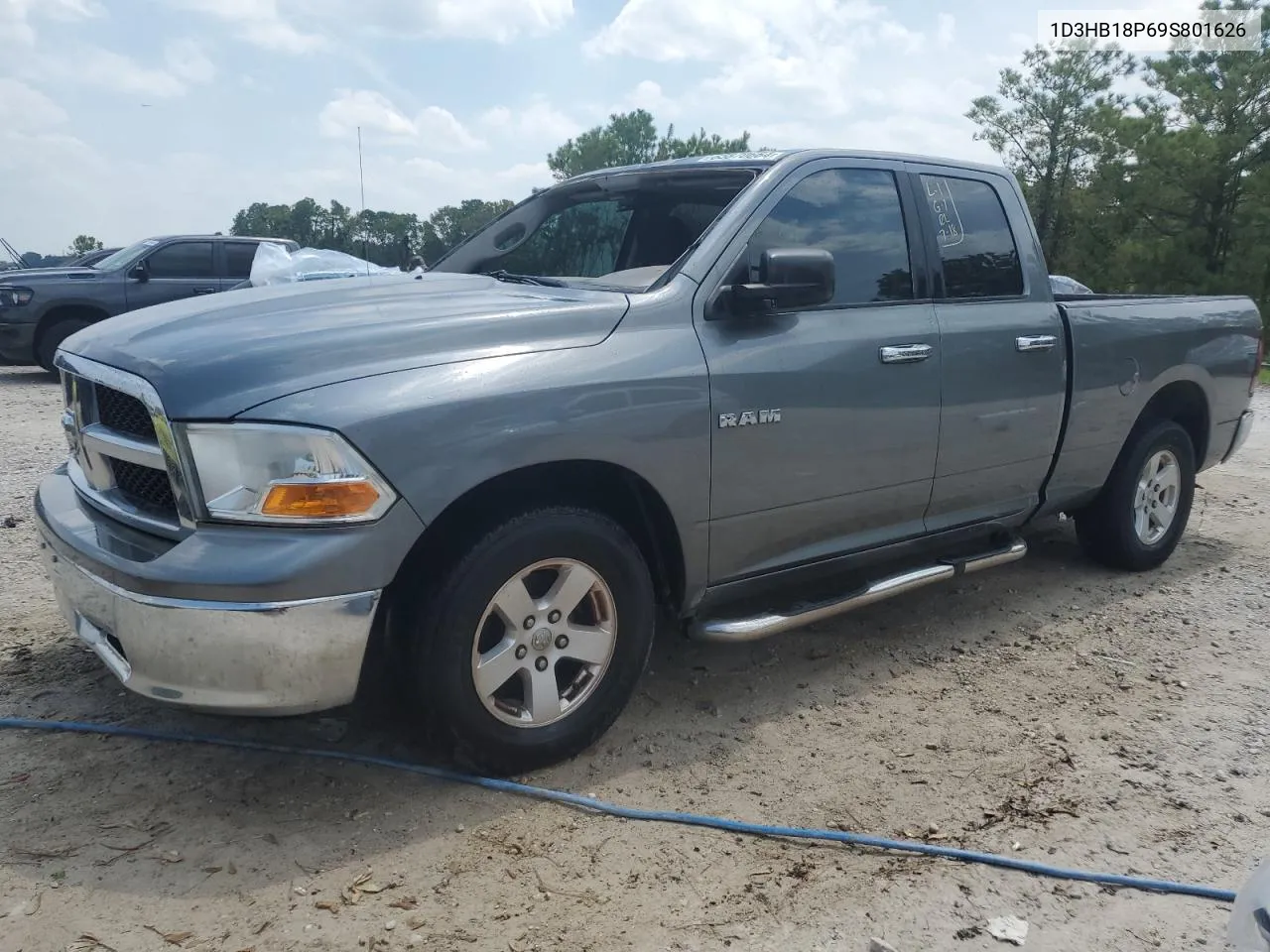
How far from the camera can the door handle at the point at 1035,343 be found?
13.6 feet

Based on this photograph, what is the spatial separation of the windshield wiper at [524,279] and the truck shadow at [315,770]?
1484 millimetres

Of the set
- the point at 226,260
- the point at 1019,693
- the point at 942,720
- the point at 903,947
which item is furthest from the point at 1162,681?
the point at 226,260

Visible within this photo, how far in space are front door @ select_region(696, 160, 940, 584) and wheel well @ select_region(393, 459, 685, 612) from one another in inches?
6.4

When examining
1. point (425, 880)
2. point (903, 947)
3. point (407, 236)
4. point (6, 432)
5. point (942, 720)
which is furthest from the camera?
point (6, 432)

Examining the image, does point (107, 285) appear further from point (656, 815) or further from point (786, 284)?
point (656, 815)

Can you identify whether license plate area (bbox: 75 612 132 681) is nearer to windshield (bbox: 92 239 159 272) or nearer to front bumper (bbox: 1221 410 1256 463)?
front bumper (bbox: 1221 410 1256 463)

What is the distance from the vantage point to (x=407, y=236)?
730cm

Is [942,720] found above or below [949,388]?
below

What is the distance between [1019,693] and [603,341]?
2068 mm

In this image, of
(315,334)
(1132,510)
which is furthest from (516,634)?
(1132,510)

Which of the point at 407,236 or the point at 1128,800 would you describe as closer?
the point at 1128,800

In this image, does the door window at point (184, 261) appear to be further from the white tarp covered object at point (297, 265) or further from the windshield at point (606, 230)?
the windshield at point (606, 230)

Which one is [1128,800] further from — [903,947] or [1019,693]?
[903,947]

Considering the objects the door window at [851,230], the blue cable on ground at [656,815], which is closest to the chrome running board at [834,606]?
the blue cable on ground at [656,815]
